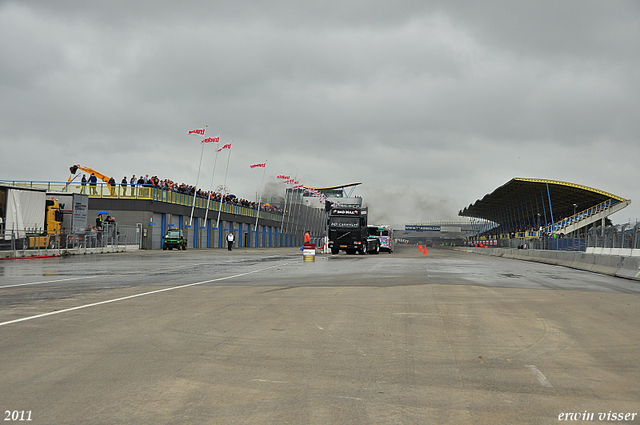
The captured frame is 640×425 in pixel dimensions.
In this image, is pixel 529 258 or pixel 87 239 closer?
pixel 87 239

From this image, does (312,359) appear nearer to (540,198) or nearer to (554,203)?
(540,198)

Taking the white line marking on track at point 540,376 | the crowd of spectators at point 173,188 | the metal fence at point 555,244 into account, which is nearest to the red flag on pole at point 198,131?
the crowd of spectators at point 173,188

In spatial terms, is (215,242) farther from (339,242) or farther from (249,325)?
(249,325)

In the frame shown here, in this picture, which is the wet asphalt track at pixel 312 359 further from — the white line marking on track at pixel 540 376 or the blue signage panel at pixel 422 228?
the blue signage panel at pixel 422 228

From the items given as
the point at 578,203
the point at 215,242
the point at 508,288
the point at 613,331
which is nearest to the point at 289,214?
the point at 215,242

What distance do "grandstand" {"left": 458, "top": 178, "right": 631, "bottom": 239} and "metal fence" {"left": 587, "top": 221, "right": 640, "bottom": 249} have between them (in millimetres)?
40255

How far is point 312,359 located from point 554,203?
9255cm

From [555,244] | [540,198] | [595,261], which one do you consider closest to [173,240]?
[555,244]

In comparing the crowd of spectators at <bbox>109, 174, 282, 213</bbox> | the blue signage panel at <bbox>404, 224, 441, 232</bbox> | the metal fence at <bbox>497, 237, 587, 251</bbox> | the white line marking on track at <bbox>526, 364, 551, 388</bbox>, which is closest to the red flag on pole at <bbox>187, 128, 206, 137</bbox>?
the crowd of spectators at <bbox>109, 174, 282, 213</bbox>

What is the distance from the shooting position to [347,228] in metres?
48.1

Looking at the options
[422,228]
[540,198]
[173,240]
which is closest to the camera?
[173,240]

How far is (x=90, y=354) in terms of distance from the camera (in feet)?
20.7

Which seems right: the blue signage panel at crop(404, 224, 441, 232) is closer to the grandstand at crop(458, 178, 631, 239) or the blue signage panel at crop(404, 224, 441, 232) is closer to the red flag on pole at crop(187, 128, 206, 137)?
the grandstand at crop(458, 178, 631, 239)

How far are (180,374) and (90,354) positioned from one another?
1.39 meters
